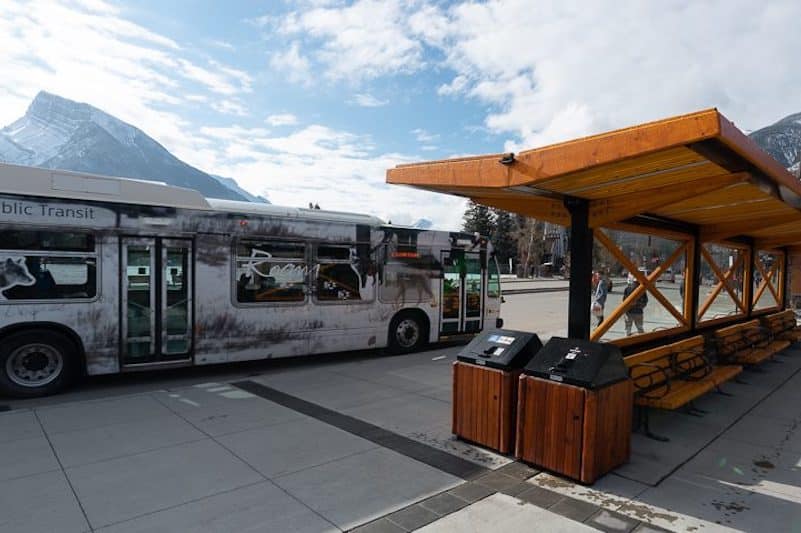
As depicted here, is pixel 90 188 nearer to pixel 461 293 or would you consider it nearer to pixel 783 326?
pixel 461 293

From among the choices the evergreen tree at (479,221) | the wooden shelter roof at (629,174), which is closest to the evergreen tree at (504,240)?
the evergreen tree at (479,221)

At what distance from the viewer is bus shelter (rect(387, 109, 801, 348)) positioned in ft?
12.1

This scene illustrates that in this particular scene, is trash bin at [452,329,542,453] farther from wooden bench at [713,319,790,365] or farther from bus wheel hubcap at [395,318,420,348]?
wooden bench at [713,319,790,365]

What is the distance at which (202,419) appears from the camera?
5598mm

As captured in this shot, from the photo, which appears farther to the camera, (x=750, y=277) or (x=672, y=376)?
(x=750, y=277)

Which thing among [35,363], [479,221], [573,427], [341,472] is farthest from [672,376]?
[479,221]

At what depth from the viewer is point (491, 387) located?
15.3 feet

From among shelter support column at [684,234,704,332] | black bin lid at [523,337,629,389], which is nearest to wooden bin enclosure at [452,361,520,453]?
black bin lid at [523,337,629,389]

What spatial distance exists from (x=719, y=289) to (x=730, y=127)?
9001mm

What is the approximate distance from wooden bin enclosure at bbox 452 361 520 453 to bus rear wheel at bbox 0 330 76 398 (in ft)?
17.6

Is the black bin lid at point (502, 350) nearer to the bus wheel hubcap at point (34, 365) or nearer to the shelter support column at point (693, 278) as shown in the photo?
the shelter support column at point (693, 278)

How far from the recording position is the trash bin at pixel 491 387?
4.59 m

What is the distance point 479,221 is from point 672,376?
58086mm

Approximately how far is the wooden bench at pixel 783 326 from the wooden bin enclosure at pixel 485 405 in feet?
29.8
